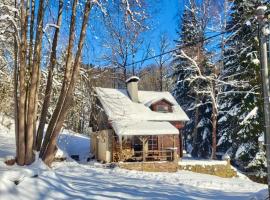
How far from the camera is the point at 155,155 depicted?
30.8m

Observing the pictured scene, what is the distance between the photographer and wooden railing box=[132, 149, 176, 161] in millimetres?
28406

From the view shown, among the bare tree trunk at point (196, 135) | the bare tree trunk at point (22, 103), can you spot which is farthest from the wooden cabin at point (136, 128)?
the bare tree trunk at point (22, 103)

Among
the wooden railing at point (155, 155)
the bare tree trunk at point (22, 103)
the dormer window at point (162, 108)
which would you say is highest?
the dormer window at point (162, 108)

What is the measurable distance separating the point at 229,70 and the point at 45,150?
72.9 feet

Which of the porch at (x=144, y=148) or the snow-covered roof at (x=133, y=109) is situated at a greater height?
the snow-covered roof at (x=133, y=109)

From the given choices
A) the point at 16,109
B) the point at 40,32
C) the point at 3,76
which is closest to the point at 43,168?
the point at 16,109

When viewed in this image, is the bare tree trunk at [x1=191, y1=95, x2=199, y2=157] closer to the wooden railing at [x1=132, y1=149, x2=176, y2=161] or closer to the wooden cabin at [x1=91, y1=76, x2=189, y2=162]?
the wooden cabin at [x1=91, y1=76, x2=189, y2=162]

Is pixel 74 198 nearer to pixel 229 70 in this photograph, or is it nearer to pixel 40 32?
pixel 40 32

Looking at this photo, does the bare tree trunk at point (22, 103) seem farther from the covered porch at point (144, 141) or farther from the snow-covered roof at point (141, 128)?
the snow-covered roof at point (141, 128)

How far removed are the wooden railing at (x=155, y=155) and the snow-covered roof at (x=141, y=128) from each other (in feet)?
4.50

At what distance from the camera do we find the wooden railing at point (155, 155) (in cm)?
2841

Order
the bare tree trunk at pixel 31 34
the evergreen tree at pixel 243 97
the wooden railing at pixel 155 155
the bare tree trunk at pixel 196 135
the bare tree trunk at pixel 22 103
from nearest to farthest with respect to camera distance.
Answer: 1. the bare tree trunk at pixel 22 103
2. the bare tree trunk at pixel 31 34
3. the evergreen tree at pixel 243 97
4. the wooden railing at pixel 155 155
5. the bare tree trunk at pixel 196 135

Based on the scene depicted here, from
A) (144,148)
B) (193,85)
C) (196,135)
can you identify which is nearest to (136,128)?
(144,148)

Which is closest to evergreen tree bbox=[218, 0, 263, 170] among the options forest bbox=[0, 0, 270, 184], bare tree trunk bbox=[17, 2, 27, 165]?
forest bbox=[0, 0, 270, 184]
